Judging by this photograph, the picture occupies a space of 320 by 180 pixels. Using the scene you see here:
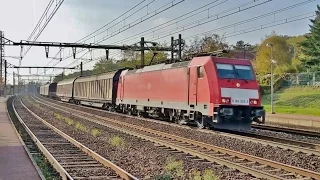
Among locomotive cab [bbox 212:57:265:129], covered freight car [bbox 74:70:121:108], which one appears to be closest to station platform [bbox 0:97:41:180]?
locomotive cab [bbox 212:57:265:129]

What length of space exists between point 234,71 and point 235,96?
1307 mm

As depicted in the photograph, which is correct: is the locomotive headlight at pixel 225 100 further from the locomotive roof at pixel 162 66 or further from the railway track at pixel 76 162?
the railway track at pixel 76 162

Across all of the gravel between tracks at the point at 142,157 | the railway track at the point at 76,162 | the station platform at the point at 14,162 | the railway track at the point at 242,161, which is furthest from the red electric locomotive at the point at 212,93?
the station platform at the point at 14,162

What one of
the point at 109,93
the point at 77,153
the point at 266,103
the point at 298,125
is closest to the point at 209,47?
the point at 266,103

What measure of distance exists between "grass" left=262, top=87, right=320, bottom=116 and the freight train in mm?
15426

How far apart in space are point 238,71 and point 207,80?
Answer: 1.71 m

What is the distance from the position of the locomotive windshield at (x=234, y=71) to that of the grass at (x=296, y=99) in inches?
726

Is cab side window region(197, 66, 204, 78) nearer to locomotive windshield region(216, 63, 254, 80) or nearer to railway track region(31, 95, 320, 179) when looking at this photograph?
locomotive windshield region(216, 63, 254, 80)

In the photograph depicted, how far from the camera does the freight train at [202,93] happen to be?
1781 centimetres

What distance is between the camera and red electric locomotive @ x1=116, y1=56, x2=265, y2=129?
17.8m

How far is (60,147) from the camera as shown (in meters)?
14.8

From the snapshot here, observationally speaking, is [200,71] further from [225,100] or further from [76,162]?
[76,162]

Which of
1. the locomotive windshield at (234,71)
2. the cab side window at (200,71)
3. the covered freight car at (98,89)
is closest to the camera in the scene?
the locomotive windshield at (234,71)

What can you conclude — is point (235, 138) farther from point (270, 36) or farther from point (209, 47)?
point (270, 36)
